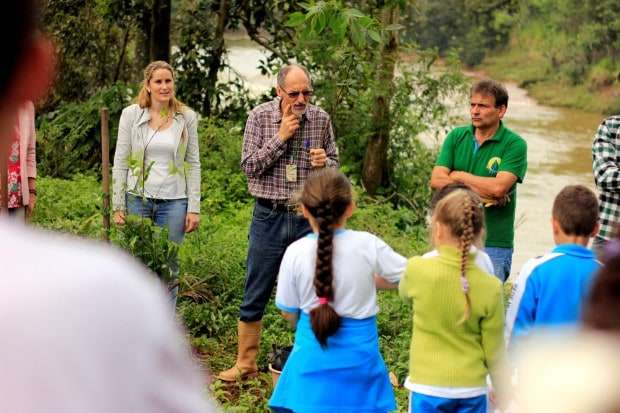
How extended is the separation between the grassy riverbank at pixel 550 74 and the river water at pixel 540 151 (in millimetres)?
1193

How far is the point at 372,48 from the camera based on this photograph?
395 inches

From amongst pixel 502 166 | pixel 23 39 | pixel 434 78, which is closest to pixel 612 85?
pixel 434 78

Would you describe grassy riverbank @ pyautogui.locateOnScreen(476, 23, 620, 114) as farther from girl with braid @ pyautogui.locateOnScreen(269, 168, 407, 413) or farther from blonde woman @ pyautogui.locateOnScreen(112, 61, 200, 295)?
girl with braid @ pyautogui.locateOnScreen(269, 168, 407, 413)

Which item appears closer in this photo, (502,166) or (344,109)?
(502,166)

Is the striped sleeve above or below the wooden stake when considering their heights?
above

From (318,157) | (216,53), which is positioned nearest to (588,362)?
(318,157)

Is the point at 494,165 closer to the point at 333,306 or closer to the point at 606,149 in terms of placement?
the point at 606,149

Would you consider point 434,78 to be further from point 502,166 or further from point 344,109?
point 502,166

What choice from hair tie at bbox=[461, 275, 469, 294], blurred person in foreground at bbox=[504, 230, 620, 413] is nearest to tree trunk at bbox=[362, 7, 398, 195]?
hair tie at bbox=[461, 275, 469, 294]

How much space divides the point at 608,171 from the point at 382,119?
18.2ft

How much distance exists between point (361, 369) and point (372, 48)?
6.18 metres

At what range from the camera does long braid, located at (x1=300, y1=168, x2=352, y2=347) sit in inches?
164

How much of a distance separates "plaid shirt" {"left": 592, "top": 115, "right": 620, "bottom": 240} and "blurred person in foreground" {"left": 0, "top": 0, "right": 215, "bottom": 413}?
4551mm

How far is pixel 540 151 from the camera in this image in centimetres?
1973
